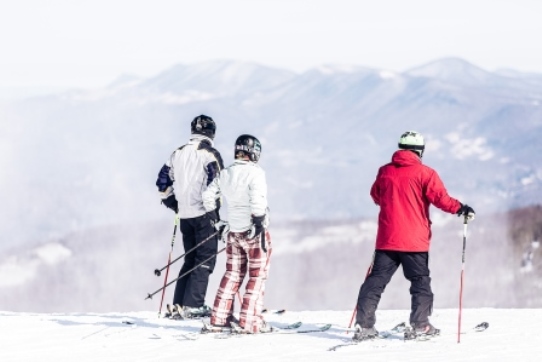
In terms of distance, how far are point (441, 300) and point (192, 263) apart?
287ft

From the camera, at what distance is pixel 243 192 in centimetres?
995

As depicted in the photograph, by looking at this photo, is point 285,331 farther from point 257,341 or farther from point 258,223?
point 258,223

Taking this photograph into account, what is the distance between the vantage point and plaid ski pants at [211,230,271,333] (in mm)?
10094

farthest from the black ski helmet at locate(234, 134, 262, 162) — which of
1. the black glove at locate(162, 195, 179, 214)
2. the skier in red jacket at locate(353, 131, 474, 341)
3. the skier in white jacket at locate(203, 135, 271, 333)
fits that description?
the black glove at locate(162, 195, 179, 214)

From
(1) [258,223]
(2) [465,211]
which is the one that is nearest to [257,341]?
(1) [258,223]

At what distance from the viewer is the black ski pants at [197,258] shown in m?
11.4

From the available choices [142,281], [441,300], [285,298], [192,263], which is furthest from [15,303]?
[192,263]

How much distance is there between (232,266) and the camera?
10266 millimetres

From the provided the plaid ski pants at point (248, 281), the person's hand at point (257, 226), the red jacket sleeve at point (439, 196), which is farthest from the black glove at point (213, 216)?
the red jacket sleeve at point (439, 196)

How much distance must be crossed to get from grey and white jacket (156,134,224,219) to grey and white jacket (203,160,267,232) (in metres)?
1.06

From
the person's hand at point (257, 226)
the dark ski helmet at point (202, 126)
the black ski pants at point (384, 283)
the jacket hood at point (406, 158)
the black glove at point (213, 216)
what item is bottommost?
the black ski pants at point (384, 283)

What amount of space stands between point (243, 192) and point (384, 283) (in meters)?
1.61

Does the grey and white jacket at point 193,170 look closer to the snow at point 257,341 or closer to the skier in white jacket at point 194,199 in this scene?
the skier in white jacket at point 194,199

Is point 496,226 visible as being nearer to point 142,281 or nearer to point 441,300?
point 441,300
